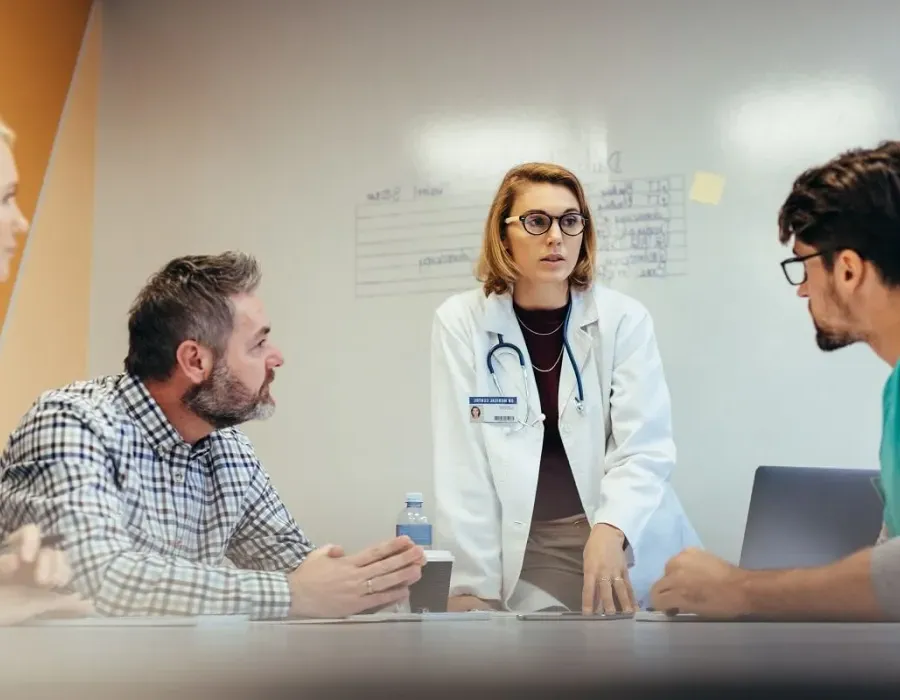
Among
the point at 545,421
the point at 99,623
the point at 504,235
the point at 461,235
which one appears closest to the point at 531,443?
the point at 545,421

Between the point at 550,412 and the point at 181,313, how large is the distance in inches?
24.3

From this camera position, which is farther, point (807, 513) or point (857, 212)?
point (807, 513)

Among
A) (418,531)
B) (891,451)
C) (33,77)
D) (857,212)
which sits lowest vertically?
(418,531)

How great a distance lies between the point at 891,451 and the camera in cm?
94

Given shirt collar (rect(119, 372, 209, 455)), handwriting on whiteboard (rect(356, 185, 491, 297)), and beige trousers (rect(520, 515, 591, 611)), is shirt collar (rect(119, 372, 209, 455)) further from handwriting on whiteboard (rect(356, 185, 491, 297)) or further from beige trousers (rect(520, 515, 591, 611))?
handwriting on whiteboard (rect(356, 185, 491, 297))

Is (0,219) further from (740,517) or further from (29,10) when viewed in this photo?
(740,517)

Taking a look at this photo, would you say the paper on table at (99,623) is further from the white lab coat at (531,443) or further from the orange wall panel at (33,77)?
the orange wall panel at (33,77)

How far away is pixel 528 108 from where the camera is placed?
210 centimetres

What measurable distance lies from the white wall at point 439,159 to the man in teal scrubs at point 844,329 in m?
0.41

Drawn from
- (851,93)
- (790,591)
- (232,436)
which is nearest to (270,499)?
(232,436)

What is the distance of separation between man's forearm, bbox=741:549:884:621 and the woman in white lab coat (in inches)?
24.6

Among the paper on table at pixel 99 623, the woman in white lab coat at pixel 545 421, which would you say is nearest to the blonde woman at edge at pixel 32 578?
the paper on table at pixel 99 623

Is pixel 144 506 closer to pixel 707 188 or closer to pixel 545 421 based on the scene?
pixel 545 421

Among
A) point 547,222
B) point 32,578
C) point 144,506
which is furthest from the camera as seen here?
point 547,222
